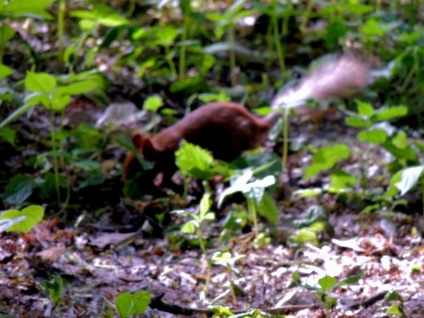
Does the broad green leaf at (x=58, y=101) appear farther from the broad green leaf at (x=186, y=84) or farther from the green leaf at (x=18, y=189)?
the broad green leaf at (x=186, y=84)

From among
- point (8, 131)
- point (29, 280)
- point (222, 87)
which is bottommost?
point (222, 87)

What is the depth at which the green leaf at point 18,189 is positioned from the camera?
3662mm

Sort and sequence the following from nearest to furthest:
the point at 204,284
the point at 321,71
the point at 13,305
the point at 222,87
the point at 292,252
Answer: the point at 13,305
the point at 204,284
the point at 292,252
the point at 321,71
the point at 222,87

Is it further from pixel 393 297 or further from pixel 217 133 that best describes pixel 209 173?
pixel 393 297

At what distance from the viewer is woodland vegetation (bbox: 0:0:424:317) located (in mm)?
2758

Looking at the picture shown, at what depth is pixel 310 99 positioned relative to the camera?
4.12 m

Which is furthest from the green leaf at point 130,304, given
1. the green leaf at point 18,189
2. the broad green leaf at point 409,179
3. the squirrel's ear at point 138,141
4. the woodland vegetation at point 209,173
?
the squirrel's ear at point 138,141

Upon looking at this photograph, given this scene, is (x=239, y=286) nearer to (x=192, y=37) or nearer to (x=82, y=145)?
(x=82, y=145)

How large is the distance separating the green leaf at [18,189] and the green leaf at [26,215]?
3.35 ft

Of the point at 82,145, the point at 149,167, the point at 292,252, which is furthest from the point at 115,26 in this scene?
the point at 292,252

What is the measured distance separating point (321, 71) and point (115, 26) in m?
1.41

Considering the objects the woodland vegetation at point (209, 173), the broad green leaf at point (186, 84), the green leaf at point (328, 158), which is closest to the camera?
the woodland vegetation at point (209, 173)

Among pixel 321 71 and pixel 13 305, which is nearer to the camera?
pixel 13 305

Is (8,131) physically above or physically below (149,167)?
above
